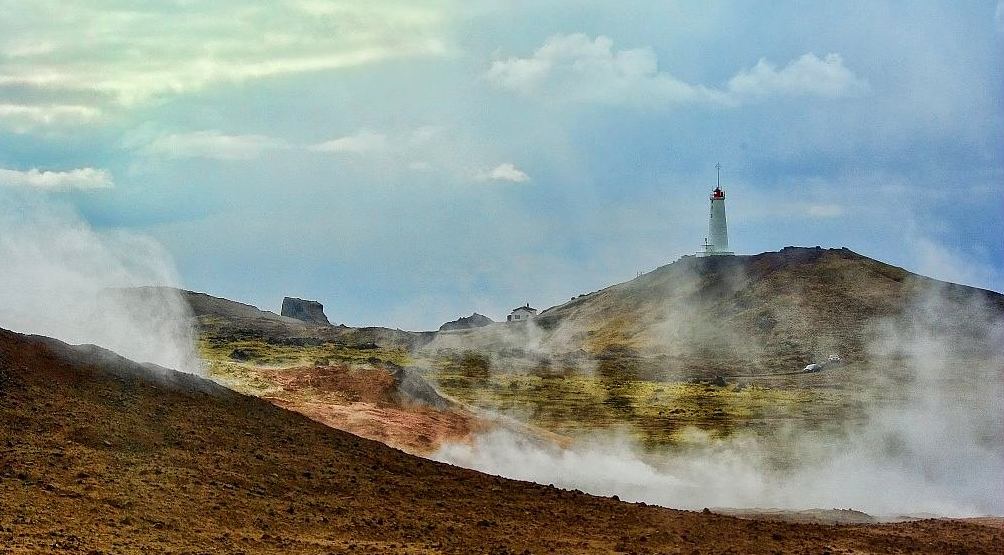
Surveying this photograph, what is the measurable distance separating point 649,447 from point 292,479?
Result: 34643 millimetres

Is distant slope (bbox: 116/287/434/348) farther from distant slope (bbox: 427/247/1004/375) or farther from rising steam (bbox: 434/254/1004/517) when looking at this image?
rising steam (bbox: 434/254/1004/517)

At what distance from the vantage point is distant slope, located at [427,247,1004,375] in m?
119

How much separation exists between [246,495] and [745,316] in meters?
121

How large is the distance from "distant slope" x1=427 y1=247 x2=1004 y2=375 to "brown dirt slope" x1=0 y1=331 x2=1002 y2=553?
82.2 metres

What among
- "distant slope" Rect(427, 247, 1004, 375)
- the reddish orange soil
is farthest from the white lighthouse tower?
the reddish orange soil

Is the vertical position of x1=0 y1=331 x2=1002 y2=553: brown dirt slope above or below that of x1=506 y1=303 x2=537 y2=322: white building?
below

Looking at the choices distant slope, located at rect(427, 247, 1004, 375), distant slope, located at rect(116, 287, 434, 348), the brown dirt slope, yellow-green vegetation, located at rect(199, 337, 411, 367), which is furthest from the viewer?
distant slope, located at rect(116, 287, 434, 348)

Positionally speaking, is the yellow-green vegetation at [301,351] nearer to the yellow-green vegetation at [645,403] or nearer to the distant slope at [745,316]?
the yellow-green vegetation at [645,403]

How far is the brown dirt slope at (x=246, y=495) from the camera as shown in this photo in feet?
62.7

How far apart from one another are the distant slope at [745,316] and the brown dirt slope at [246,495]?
3235 inches

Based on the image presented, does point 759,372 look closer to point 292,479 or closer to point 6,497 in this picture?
point 292,479

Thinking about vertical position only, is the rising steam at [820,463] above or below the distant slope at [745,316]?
below

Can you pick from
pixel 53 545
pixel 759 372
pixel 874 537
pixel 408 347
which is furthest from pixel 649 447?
pixel 408 347

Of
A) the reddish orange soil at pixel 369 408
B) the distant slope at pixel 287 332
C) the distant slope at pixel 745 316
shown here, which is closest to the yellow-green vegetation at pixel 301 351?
the distant slope at pixel 287 332
